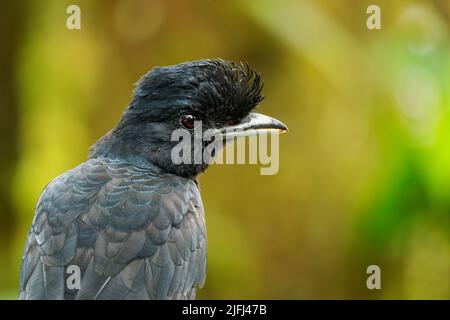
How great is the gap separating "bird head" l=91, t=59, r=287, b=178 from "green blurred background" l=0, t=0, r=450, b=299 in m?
2.01

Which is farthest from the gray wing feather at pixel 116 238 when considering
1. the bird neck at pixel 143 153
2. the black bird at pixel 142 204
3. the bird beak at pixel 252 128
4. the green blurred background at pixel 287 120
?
the green blurred background at pixel 287 120

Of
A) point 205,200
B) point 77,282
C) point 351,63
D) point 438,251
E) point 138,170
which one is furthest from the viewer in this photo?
point 205,200

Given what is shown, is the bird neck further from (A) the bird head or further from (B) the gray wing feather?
(B) the gray wing feather

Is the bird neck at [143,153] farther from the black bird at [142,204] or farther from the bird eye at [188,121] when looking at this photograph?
the bird eye at [188,121]

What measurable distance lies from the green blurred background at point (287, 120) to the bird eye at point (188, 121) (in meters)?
2.22

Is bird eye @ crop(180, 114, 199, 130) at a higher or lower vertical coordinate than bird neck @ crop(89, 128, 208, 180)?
higher

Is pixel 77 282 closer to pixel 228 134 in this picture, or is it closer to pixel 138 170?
pixel 138 170

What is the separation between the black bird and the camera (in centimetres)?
471

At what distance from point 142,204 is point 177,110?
717 millimetres

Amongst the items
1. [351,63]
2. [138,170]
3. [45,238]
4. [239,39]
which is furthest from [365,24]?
[45,238]

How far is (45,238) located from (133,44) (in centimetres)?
356

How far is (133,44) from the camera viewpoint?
8.09 metres

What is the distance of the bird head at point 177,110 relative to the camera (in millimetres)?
5375

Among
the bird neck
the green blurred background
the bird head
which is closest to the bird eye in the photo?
the bird head
